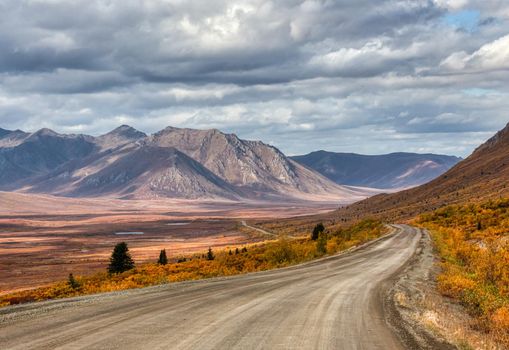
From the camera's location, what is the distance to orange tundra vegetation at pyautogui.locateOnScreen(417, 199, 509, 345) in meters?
18.0

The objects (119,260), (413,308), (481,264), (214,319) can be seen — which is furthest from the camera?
(119,260)

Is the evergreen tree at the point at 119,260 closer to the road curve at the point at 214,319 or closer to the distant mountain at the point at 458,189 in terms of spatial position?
the road curve at the point at 214,319

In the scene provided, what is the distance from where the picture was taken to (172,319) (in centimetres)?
1450

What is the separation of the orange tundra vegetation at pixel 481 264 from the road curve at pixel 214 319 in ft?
10.8

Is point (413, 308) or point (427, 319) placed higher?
point (427, 319)

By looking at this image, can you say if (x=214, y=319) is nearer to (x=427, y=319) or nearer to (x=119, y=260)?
(x=427, y=319)

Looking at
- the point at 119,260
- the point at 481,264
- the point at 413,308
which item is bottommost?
the point at 119,260

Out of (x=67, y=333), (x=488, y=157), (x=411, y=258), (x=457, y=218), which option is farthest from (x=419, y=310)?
(x=488, y=157)

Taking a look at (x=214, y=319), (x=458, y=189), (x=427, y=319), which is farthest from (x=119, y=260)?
(x=458, y=189)

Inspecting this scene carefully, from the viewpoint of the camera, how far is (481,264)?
3117 centimetres

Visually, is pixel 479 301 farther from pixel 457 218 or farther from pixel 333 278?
pixel 457 218

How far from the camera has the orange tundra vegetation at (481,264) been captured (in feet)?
59.2

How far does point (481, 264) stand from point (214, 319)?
71.7 ft

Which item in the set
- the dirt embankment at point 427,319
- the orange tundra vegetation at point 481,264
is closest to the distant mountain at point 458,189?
the orange tundra vegetation at point 481,264
